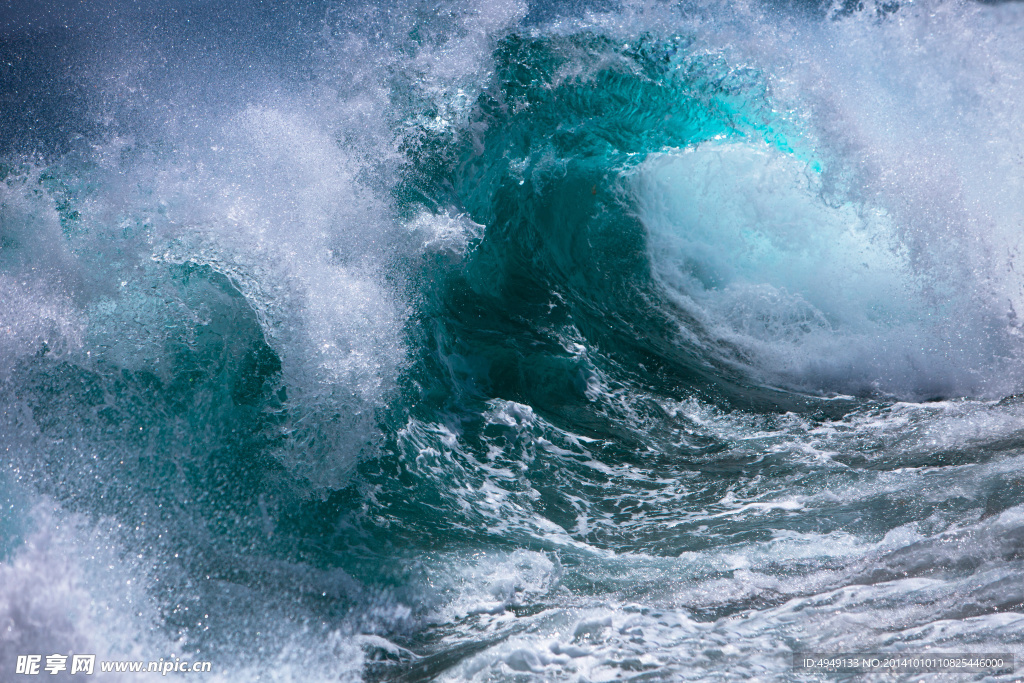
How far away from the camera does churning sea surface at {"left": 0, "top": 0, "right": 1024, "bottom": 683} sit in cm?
262

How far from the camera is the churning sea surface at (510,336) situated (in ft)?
8.59

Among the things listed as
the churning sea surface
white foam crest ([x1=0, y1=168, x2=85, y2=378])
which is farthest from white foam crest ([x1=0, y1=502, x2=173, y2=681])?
white foam crest ([x1=0, y1=168, x2=85, y2=378])

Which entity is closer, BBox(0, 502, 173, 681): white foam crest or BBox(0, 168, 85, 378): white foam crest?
BBox(0, 502, 173, 681): white foam crest

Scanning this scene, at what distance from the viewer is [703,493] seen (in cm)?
303

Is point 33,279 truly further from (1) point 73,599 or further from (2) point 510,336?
(2) point 510,336

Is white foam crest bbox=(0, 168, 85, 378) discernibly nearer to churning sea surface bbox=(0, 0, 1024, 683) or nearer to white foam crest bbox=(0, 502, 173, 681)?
churning sea surface bbox=(0, 0, 1024, 683)

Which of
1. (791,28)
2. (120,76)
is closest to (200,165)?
(120,76)

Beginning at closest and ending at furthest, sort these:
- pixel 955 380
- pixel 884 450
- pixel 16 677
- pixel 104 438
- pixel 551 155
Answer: pixel 16 677 → pixel 104 438 → pixel 884 450 → pixel 955 380 → pixel 551 155

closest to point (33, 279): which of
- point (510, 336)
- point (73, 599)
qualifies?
point (73, 599)

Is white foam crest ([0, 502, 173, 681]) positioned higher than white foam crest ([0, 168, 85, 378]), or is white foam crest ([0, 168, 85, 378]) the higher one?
white foam crest ([0, 168, 85, 378])

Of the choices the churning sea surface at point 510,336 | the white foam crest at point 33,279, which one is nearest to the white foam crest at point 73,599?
the churning sea surface at point 510,336

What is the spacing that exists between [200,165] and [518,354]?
192 centimetres

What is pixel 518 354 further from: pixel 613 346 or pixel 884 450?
pixel 884 450

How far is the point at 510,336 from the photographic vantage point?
3.51 metres
